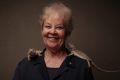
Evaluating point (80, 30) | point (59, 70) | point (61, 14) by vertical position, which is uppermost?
point (61, 14)

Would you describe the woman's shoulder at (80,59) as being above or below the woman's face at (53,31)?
below

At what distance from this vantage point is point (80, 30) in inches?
77.0

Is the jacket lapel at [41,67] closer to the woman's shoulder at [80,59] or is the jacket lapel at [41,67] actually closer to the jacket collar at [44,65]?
the jacket collar at [44,65]

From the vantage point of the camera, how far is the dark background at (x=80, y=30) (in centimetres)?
193

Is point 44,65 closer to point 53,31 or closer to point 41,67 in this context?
point 41,67

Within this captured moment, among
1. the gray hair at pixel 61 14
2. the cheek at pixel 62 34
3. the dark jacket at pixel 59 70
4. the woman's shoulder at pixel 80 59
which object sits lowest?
the dark jacket at pixel 59 70

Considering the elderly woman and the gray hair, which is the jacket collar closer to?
the elderly woman

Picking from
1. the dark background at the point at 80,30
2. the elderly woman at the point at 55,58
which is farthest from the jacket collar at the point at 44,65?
the dark background at the point at 80,30

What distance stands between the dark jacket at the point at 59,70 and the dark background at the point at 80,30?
0.53 metres

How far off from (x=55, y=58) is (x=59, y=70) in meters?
0.10

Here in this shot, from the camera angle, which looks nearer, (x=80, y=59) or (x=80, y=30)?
(x=80, y=59)

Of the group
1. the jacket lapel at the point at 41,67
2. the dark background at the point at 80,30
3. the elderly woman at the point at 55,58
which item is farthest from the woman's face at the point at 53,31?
the dark background at the point at 80,30

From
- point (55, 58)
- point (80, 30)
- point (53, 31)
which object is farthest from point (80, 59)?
point (80, 30)

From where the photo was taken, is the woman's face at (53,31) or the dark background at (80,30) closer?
the woman's face at (53,31)
